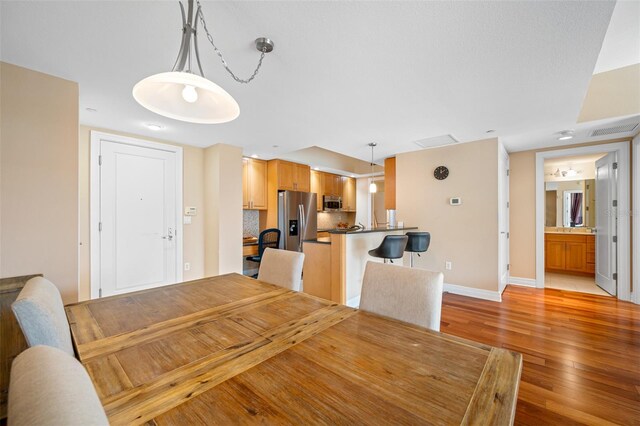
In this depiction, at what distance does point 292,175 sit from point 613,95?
4.40 m

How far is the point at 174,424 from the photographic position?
590 mm

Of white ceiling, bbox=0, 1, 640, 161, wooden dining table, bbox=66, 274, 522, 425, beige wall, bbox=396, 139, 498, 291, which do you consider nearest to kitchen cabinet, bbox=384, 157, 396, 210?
beige wall, bbox=396, 139, 498, 291

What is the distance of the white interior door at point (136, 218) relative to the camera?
125 inches

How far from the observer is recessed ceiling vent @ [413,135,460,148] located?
3.52 metres

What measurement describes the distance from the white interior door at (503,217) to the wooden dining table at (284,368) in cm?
330

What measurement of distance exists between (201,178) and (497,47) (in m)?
3.83

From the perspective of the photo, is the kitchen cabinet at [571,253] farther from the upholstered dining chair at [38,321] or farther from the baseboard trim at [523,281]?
the upholstered dining chair at [38,321]

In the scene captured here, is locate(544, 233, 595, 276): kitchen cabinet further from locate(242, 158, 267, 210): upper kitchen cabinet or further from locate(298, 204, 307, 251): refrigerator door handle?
locate(242, 158, 267, 210): upper kitchen cabinet

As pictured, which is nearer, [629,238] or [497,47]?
[497,47]

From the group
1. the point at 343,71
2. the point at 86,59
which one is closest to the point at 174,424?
the point at 343,71

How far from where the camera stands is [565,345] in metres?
2.29

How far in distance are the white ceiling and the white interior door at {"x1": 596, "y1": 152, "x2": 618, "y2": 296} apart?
1778 mm

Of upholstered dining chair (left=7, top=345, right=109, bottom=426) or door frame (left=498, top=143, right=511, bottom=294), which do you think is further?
door frame (left=498, top=143, right=511, bottom=294)

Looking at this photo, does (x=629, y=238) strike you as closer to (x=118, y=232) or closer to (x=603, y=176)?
(x=603, y=176)
